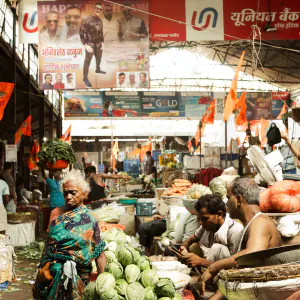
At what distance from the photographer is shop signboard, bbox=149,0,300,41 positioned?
9.81 meters

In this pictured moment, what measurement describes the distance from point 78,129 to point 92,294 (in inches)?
1008

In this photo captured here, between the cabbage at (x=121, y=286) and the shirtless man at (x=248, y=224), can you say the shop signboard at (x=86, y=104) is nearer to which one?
the shirtless man at (x=248, y=224)

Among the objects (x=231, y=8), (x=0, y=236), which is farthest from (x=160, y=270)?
(x=231, y=8)

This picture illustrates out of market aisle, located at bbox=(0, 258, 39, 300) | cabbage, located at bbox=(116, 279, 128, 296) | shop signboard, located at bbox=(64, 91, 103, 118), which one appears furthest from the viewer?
shop signboard, located at bbox=(64, 91, 103, 118)

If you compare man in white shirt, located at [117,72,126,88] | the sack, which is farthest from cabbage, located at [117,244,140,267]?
man in white shirt, located at [117,72,126,88]

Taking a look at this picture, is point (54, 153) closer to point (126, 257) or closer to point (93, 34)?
point (93, 34)

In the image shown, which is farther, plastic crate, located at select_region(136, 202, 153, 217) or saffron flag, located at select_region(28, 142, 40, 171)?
saffron flag, located at select_region(28, 142, 40, 171)

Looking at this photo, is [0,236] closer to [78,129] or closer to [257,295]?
[257,295]

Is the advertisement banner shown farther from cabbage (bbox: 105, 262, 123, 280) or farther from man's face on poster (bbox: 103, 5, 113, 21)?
cabbage (bbox: 105, 262, 123, 280)

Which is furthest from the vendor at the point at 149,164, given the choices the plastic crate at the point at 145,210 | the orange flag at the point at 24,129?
the plastic crate at the point at 145,210

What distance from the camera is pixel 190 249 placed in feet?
14.9

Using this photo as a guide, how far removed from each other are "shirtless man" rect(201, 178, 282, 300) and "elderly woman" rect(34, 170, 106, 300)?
91cm

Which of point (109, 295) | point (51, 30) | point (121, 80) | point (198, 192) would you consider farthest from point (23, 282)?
point (51, 30)

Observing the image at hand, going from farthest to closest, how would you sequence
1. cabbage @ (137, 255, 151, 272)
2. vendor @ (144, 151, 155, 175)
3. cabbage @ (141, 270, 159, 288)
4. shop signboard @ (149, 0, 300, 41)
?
vendor @ (144, 151, 155, 175), shop signboard @ (149, 0, 300, 41), cabbage @ (137, 255, 151, 272), cabbage @ (141, 270, 159, 288)
